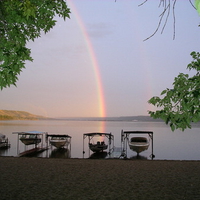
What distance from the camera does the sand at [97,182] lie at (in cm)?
972

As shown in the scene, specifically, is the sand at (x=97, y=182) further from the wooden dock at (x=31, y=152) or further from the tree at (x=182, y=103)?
the wooden dock at (x=31, y=152)

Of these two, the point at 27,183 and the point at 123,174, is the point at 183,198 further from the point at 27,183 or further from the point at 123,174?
the point at 27,183

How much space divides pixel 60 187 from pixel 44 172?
344 cm

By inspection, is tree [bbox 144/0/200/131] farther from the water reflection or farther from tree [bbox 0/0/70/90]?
the water reflection

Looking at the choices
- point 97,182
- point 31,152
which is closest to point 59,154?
point 31,152

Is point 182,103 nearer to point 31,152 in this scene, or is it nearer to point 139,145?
point 139,145

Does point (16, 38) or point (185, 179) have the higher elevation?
point (16, 38)

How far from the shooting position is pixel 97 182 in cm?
1168

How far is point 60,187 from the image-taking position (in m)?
10.8

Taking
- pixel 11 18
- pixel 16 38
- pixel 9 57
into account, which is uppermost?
pixel 11 18

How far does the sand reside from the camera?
9719 mm

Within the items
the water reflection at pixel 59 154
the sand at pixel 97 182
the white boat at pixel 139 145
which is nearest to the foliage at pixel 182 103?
the sand at pixel 97 182

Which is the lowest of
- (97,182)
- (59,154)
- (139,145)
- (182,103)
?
(59,154)

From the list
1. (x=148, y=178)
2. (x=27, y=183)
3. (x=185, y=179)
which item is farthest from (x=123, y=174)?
(x=27, y=183)
